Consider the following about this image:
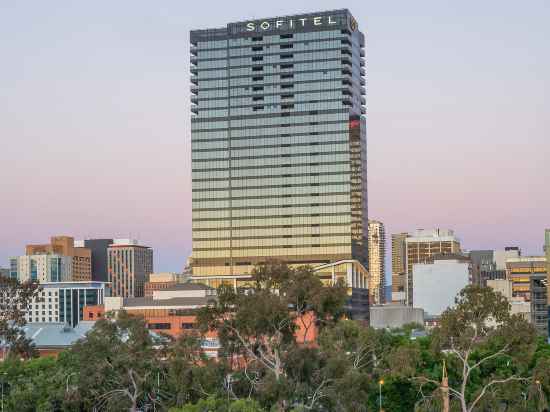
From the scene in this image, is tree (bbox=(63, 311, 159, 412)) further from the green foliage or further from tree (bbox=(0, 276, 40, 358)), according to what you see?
tree (bbox=(0, 276, 40, 358))

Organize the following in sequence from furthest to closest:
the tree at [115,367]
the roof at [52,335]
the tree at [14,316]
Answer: the roof at [52,335] → the tree at [14,316] → the tree at [115,367]

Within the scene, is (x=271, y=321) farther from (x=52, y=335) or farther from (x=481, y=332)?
(x=52, y=335)

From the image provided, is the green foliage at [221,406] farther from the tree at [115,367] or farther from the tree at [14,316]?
the tree at [14,316]

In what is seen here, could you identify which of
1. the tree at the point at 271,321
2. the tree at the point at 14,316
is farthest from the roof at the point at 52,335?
the tree at the point at 271,321

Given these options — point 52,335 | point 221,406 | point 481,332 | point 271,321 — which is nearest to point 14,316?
point 52,335

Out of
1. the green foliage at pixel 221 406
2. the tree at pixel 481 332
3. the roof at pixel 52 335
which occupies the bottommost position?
the roof at pixel 52 335

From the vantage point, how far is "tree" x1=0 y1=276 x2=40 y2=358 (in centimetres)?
14638

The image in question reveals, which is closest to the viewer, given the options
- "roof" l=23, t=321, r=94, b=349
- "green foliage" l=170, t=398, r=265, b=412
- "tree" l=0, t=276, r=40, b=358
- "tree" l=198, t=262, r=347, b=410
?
"green foliage" l=170, t=398, r=265, b=412

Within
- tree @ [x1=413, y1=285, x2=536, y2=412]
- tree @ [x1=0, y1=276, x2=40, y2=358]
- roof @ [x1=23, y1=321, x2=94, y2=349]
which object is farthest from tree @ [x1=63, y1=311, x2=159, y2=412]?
roof @ [x1=23, y1=321, x2=94, y2=349]

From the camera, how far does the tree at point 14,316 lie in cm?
14638

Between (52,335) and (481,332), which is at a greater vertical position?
(481,332)

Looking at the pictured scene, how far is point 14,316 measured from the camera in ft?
491

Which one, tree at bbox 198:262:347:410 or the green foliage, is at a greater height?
tree at bbox 198:262:347:410

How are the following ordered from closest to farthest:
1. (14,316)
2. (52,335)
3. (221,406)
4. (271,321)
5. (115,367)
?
(221,406) → (271,321) → (115,367) → (14,316) → (52,335)
